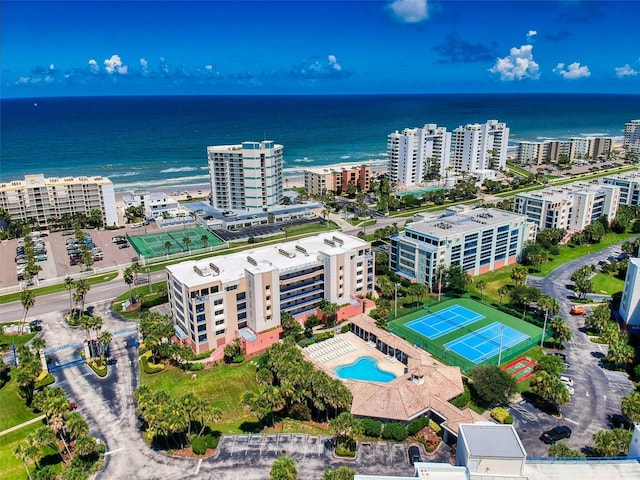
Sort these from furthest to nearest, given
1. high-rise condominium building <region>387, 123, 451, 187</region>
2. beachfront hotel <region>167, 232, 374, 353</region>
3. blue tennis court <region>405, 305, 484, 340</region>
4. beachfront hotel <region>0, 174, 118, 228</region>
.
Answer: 1. high-rise condominium building <region>387, 123, 451, 187</region>
2. beachfront hotel <region>0, 174, 118, 228</region>
3. blue tennis court <region>405, 305, 484, 340</region>
4. beachfront hotel <region>167, 232, 374, 353</region>

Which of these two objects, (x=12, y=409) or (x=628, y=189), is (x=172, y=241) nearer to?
(x=12, y=409)

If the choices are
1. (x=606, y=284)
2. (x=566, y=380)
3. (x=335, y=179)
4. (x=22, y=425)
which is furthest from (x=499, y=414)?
(x=335, y=179)

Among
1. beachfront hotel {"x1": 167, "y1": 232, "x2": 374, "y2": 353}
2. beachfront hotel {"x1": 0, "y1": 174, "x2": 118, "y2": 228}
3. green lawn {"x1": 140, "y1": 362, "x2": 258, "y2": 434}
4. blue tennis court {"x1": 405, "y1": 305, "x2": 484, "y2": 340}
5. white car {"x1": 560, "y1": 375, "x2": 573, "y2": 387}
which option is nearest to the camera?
green lawn {"x1": 140, "y1": 362, "x2": 258, "y2": 434}

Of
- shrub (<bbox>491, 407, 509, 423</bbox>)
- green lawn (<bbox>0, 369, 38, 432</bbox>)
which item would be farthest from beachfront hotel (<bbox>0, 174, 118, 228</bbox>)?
shrub (<bbox>491, 407, 509, 423</bbox>)

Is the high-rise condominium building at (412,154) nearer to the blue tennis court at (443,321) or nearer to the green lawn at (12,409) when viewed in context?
the blue tennis court at (443,321)

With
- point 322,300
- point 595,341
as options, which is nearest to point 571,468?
point 595,341

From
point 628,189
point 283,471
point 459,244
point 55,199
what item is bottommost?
point 283,471

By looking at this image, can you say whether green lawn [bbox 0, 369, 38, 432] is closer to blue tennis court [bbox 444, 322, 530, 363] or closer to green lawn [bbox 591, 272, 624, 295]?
blue tennis court [bbox 444, 322, 530, 363]
